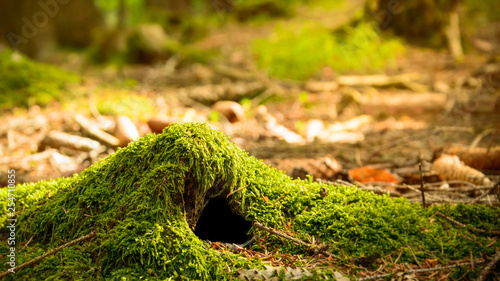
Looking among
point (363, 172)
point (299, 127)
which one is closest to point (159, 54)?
point (299, 127)

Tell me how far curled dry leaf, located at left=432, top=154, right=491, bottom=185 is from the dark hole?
232 centimetres

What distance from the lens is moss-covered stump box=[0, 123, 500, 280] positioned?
1750 millimetres

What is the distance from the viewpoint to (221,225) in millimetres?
2207

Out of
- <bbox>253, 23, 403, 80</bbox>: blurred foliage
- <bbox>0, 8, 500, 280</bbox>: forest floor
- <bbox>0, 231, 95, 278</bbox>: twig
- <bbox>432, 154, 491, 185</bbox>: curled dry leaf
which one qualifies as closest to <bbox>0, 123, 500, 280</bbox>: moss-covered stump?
<bbox>0, 231, 95, 278</bbox>: twig

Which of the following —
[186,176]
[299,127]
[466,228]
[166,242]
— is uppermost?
[186,176]

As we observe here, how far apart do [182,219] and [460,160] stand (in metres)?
3.31

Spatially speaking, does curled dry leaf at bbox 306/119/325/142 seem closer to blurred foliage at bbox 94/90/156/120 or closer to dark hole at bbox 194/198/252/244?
blurred foliage at bbox 94/90/156/120

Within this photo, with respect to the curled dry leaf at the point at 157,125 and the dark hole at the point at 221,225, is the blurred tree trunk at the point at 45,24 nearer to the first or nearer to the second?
the curled dry leaf at the point at 157,125

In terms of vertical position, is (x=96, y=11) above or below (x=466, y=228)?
above

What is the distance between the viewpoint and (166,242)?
Result: 1765mm

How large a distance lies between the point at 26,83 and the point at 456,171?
7908 millimetres

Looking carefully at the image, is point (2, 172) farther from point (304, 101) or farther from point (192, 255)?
point (304, 101)

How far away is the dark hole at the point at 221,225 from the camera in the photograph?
213 centimetres

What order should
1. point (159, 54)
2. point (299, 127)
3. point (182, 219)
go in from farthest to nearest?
point (159, 54)
point (299, 127)
point (182, 219)
